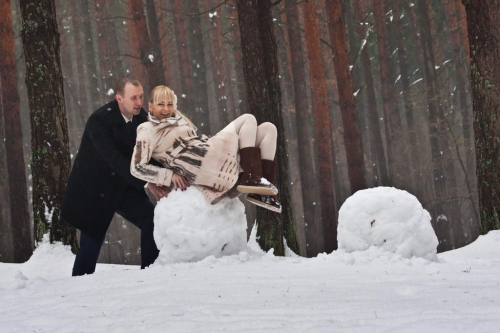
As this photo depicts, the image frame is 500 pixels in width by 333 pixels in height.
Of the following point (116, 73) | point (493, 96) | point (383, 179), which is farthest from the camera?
point (116, 73)

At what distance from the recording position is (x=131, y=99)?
15.1 ft

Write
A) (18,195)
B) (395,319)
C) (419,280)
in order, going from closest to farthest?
(395,319) → (419,280) → (18,195)

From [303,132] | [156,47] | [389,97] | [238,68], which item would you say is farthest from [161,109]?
[238,68]

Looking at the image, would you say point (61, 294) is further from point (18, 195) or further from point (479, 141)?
point (18, 195)

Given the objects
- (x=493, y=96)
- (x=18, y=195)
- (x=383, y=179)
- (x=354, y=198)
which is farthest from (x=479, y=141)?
(x=383, y=179)

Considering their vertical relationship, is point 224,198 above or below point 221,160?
below

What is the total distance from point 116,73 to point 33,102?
15.6 meters

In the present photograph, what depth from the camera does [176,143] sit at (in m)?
4.57

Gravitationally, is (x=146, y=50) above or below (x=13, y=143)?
above

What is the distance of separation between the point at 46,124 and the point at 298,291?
4.61 metres

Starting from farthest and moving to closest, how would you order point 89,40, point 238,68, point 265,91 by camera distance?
1. point 89,40
2. point 238,68
3. point 265,91

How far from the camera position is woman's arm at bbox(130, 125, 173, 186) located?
4332mm

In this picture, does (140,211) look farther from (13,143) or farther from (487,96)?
(13,143)

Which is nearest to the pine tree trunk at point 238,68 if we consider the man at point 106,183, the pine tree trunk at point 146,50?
the pine tree trunk at point 146,50
